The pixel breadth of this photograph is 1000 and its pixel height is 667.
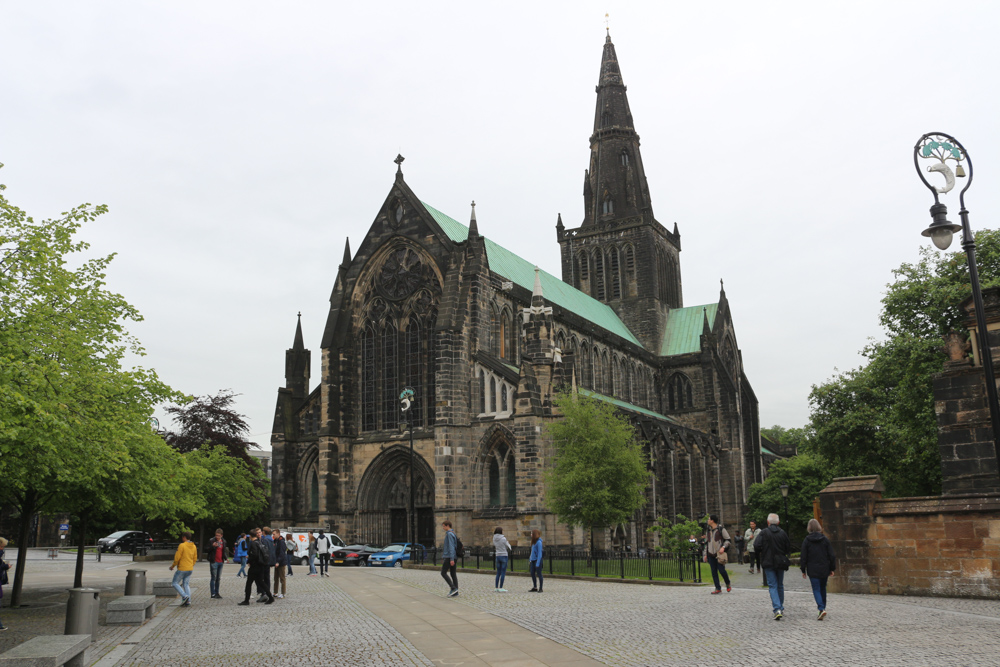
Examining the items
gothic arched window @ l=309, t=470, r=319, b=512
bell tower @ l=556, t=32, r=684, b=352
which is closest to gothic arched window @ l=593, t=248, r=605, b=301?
bell tower @ l=556, t=32, r=684, b=352

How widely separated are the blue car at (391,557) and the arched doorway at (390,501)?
3935 mm

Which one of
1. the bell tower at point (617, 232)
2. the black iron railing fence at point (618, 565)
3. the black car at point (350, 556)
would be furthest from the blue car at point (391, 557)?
the bell tower at point (617, 232)

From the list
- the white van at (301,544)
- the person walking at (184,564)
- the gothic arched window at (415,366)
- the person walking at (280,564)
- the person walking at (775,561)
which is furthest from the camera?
the gothic arched window at (415,366)

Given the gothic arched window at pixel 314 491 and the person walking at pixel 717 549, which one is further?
the gothic arched window at pixel 314 491

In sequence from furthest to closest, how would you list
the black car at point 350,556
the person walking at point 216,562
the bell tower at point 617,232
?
the bell tower at point 617,232
the black car at point 350,556
the person walking at point 216,562

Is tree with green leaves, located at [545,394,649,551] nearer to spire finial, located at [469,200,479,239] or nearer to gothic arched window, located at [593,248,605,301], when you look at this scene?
spire finial, located at [469,200,479,239]

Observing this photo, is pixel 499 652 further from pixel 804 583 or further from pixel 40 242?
pixel 804 583

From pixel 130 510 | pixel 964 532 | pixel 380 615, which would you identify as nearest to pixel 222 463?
pixel 130 510

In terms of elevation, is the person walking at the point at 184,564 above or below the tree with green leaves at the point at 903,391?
below

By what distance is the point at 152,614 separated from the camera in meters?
15.7

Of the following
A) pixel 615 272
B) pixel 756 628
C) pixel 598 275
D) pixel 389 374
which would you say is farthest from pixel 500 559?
pixel 598 275

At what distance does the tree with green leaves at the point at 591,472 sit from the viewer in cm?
3094

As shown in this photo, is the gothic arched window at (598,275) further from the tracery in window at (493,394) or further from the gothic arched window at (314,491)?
the gothic arched window at (314,491)

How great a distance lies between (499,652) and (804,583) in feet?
42.6
